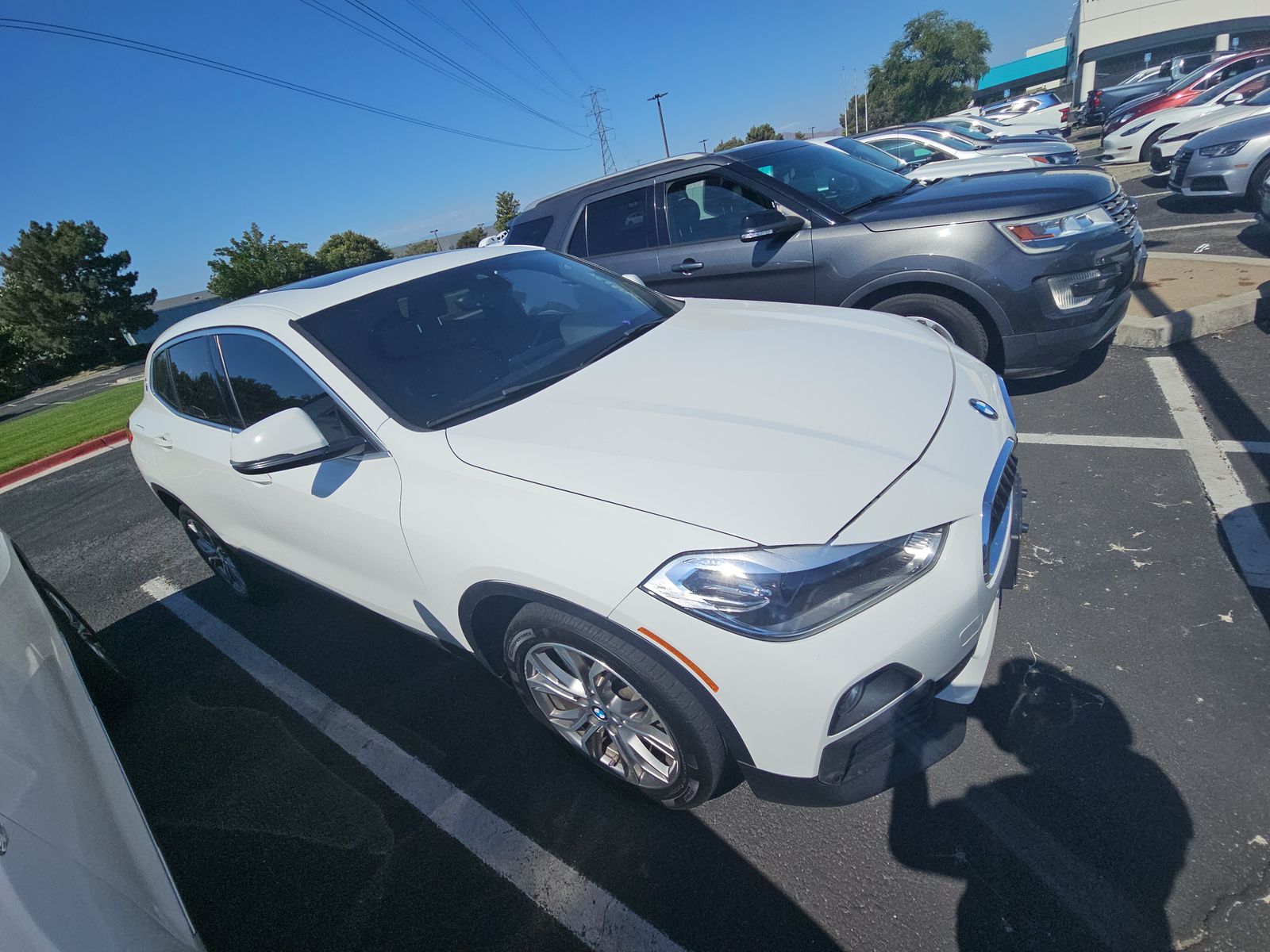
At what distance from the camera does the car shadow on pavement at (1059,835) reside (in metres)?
1.55

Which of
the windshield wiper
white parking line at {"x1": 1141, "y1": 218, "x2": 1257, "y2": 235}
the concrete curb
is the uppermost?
the windshield wiper

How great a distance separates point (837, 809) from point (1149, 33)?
2468 inches

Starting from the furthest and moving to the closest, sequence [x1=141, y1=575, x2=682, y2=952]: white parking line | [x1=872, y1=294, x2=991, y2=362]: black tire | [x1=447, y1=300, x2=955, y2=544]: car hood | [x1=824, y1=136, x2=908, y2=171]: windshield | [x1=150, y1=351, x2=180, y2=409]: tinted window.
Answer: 1. [x1=824, y1=136, x2=908, y2=171]: windshield
2. [x1=872, y1=294, x2=991, y2=362]: black tire
3. [x1=150, y1=351, x2=180, y2=409]: tinted window
4. [x1=141, y1=575, x2=682, y2=952]: white parking line
5. [x1=447, y1=300, x2=955, y2=544]: car hood

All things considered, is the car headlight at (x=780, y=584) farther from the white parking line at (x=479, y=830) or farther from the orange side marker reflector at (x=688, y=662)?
the white parking line at (x=479, y=830)

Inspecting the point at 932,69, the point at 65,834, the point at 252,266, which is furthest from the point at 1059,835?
the point at 932,69

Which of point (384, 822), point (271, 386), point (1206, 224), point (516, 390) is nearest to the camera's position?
point (384, 822)

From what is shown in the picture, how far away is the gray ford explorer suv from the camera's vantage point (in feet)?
11.9

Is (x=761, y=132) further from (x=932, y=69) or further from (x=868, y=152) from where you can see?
(x=868, y=152)

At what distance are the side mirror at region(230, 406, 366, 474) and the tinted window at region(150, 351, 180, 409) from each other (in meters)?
1.84

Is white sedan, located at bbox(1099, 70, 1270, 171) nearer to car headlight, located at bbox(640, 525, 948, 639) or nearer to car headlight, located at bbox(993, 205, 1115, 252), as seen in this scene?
car headlight, located at bbox(993, 205, 1115, 252)

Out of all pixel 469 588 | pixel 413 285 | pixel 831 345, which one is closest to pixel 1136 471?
pixel 831 345

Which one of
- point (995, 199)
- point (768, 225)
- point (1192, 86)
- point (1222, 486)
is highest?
point (768, 225)

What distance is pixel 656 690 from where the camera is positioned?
1.70 m

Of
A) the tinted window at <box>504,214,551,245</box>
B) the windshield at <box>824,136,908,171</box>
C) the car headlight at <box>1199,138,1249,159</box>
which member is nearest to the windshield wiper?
the tinted window at <box>504,214,551,245</box>
